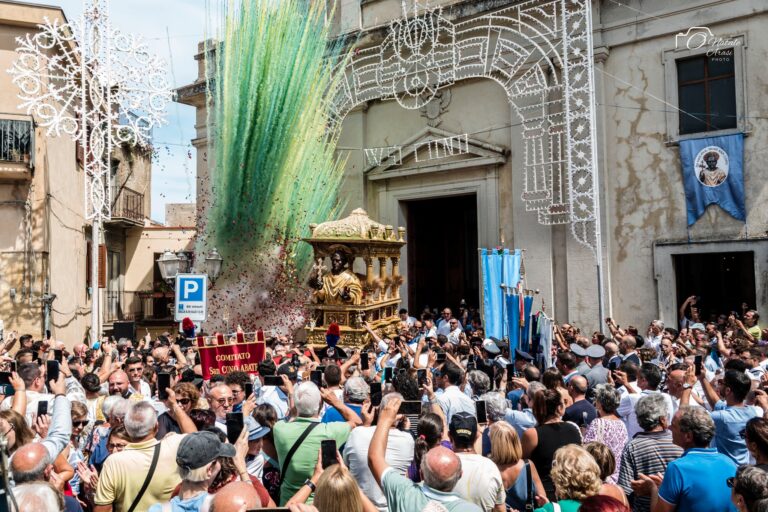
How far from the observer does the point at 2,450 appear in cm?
198

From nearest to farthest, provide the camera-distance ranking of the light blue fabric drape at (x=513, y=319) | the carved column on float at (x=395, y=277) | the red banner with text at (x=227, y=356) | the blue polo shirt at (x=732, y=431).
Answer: the blue polo shirt at (x=732, y=431) < the red banner with text at (x=227, y=356) < the light blue fabric drape at (x=513, y=319) < the carved column on float at (x=395, y=277)

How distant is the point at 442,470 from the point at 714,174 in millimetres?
11702

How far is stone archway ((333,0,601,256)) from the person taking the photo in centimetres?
1329

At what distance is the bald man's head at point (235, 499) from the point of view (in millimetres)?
2512

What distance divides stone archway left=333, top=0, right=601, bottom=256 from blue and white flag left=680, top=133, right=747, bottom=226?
183 centimetres

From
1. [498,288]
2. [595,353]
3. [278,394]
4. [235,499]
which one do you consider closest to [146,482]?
[235,499]

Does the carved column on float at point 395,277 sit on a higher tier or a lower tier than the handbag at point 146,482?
higher

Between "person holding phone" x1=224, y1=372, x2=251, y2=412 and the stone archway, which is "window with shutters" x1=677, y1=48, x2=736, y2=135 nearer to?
the stone archway

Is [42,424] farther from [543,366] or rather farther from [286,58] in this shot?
[286,58]

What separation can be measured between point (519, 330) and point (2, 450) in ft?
28.4

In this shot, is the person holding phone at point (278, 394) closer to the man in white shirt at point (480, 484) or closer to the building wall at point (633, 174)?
the man in white shirt at point (480, 484)

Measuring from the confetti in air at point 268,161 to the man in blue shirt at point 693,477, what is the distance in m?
13.6

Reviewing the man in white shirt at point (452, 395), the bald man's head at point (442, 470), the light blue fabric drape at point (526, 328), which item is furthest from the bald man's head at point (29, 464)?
the light blue fabric drape at point (526, 328)

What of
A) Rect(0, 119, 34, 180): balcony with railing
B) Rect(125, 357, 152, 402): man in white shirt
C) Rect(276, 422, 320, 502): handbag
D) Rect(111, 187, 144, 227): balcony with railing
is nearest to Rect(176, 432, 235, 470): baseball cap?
Rect(276, 422, 320, 502): handbag
